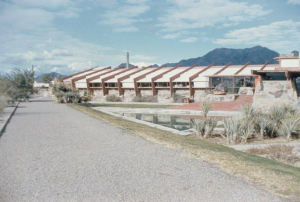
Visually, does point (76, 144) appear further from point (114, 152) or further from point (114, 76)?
point (114, 76)

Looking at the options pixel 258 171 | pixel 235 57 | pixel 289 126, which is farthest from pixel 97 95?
pixel 235 57

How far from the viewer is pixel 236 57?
329 feet

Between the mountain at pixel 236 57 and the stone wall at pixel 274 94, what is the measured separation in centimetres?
7562

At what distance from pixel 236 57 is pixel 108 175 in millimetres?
100345

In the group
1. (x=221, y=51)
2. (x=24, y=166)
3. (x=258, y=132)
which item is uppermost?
(x=221, y=51)

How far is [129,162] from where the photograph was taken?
20.7 ft

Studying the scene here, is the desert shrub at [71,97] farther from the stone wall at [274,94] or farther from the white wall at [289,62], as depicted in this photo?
the white wall at [289,62]

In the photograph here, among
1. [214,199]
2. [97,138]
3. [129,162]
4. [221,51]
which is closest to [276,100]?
[97,138]

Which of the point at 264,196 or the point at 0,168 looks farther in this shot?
the point at 0,168

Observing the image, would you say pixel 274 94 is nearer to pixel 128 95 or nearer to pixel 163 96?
pixel 163 96

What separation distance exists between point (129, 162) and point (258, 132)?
6.69m

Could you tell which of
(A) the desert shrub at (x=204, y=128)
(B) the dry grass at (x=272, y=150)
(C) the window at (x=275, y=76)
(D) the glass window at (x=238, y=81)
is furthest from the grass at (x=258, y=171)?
(D) the glass window at (x=238, y=81)

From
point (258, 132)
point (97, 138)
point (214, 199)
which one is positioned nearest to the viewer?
point (214, 199)

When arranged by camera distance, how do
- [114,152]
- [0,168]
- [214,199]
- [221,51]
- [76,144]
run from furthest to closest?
[221,51] → [76,144] → [114,152] → [0,168] → [214,199]
